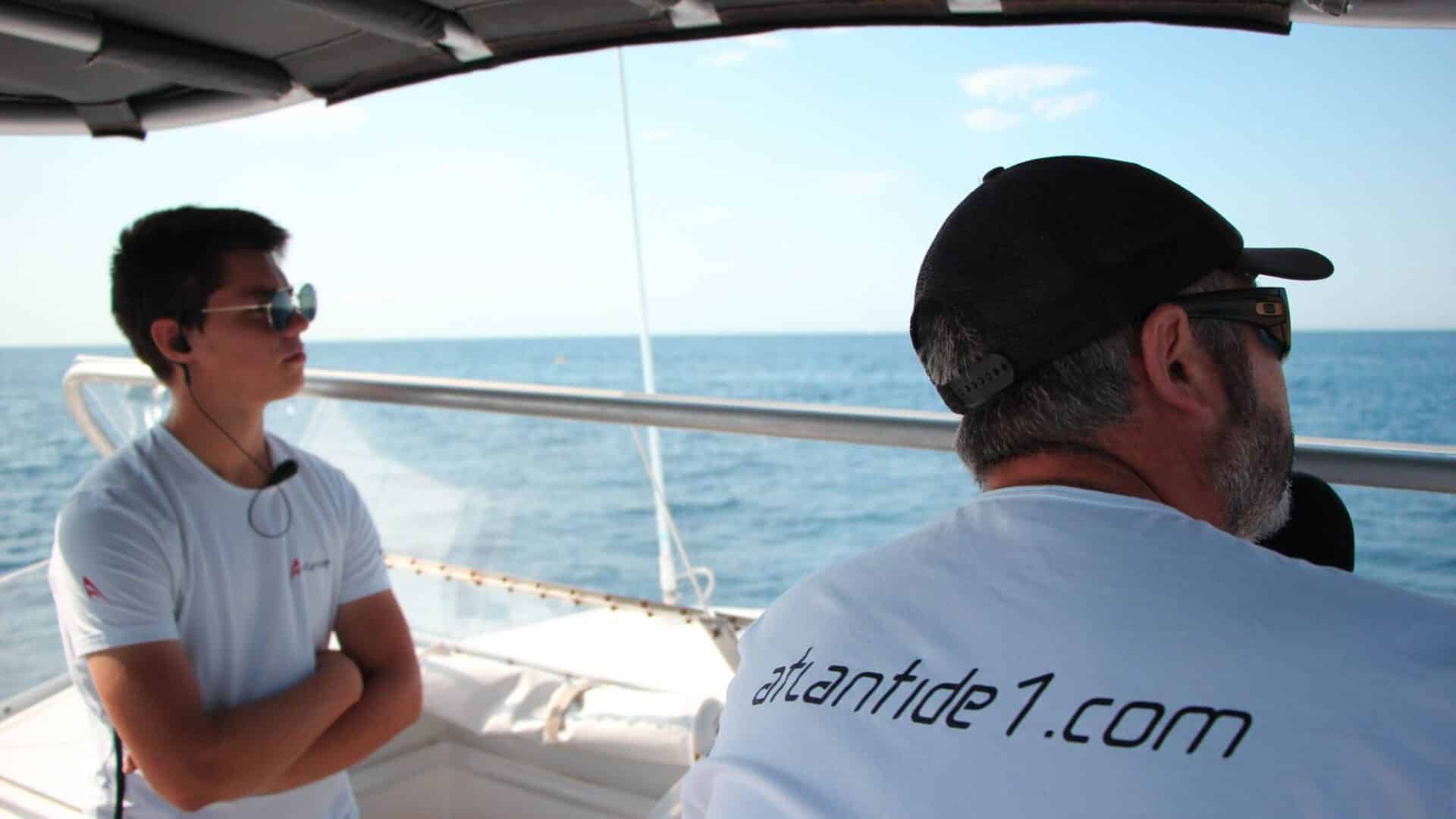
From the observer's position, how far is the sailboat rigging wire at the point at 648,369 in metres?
2.87

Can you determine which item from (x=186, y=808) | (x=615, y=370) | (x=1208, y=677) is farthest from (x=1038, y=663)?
(x=615, y=370)

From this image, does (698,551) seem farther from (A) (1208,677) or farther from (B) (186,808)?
(A) (1208,677)

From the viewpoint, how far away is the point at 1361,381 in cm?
1464

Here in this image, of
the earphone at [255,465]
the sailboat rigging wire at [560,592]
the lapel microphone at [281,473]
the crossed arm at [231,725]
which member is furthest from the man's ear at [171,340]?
the sailboat rigging wire at [560,592]

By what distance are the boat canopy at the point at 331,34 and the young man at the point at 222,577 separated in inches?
11.6

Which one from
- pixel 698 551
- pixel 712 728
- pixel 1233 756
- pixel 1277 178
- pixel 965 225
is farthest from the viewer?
pixel 1277 178

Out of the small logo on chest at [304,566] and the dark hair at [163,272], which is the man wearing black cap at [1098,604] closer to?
the small logo on chest at [304,566]

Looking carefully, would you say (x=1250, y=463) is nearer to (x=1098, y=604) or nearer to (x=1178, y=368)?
(x=1178, y=368)

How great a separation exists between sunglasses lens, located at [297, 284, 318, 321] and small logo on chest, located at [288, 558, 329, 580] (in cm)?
49

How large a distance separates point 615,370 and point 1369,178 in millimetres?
53229

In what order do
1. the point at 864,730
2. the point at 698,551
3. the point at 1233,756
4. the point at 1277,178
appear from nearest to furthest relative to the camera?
the point at 1233,756 → the point at 864,730 → the point at 698,551 → the point at 1277,178

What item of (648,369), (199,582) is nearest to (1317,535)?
(199,582)

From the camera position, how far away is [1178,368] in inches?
36.1

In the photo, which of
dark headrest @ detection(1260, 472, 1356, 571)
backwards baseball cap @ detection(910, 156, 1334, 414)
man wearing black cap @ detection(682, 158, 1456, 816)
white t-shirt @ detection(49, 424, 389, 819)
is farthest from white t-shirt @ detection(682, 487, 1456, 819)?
white t-shirt @ detection(49, 424, 389, 819)
